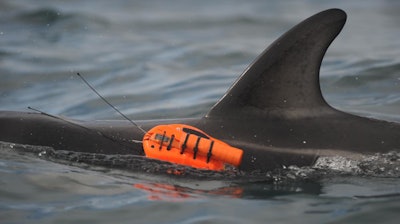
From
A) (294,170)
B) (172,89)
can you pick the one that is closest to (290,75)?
(294,170)

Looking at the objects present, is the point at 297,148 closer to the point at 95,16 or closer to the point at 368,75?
the point at 368,75

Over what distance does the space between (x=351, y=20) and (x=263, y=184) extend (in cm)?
1119

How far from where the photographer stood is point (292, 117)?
20.1ft

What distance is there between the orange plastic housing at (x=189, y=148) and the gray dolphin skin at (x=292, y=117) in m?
0.08

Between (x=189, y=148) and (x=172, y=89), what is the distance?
16.7ft

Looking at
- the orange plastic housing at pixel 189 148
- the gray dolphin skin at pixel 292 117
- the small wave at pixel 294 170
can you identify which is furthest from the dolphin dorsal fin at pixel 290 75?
the small wave at pixel 294 170

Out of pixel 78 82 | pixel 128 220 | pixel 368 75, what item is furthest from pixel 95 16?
pixel 128 220

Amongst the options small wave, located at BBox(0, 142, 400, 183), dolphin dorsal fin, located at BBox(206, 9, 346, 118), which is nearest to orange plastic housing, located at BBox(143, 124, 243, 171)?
small wave, located at BBox(0, 142, 400, 183)

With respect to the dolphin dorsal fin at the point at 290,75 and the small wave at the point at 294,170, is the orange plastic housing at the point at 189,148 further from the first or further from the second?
the dolphin dorsal fin at the point at 290,75

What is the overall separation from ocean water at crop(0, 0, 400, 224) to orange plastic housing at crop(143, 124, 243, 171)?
13cm

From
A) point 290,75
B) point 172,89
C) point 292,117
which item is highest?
point 172,89

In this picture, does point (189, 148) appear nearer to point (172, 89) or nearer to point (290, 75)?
point (290, 75)

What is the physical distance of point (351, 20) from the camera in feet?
54.1

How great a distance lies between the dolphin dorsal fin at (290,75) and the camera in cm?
600
